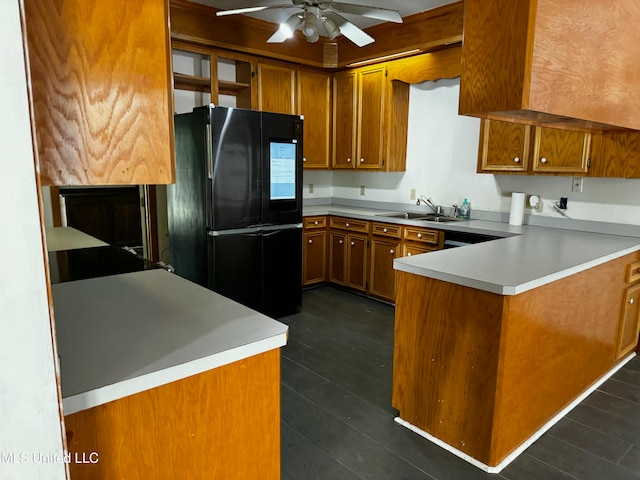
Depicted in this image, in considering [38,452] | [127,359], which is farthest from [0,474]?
[127,359]

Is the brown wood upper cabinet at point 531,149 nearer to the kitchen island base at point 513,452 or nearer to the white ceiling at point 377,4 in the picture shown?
the white ceiling at point 377,4

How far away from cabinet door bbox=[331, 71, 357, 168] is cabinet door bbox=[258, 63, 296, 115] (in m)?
0.55

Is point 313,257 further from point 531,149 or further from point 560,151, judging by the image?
point 560,151

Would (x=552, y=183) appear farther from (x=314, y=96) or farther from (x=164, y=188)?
(x=164, y=188)

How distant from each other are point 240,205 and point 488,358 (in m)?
2.18

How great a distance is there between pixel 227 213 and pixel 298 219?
692 mm

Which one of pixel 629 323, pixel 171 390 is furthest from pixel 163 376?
pixel 629 323

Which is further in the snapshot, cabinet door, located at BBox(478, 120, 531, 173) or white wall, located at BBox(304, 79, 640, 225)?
cabinet door, located at BBox(478, 120, 531, 173)

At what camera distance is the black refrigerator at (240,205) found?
129 inches

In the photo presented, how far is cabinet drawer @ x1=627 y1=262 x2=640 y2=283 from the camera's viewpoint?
9.17 feet

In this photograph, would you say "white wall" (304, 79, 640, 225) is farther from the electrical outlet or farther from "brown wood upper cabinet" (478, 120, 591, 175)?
"brown wood upper cabinet" (478, 120, 591, 175)

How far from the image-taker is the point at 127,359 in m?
0.99

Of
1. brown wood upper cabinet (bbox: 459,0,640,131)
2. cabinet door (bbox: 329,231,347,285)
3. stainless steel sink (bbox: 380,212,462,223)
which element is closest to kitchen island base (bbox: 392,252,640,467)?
brown wood upper cabinet (bbox: 459,0,640,131)

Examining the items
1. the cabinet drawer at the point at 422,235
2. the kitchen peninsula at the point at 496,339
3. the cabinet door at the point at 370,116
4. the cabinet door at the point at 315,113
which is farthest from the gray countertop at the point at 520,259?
the cabinet door at the point at 315,113
